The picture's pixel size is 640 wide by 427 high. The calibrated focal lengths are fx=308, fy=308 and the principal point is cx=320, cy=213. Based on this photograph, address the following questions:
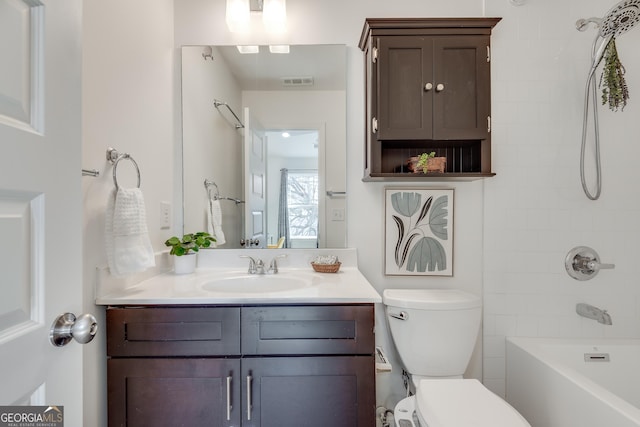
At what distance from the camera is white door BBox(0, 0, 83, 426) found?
0.50m

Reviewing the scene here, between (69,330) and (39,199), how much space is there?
26 centimetres

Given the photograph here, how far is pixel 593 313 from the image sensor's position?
1582mm

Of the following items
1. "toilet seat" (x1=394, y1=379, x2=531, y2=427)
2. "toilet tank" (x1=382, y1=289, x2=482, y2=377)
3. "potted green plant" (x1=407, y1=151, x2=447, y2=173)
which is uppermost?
"potted green plant" (x1=407, y1=151, x2=447, y2=173)

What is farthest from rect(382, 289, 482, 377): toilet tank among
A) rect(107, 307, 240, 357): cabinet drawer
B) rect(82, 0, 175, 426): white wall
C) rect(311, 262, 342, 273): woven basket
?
rect(82, 0, 175, 426): white wall

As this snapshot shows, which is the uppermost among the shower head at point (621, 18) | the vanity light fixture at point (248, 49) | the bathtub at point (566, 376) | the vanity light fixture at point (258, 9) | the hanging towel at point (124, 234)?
the vanity light fixture at point (258, 9)

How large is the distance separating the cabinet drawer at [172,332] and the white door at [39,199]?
0.44m

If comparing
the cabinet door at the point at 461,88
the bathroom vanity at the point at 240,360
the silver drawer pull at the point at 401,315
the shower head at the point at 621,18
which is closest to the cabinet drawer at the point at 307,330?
the bathroom vanity at the point at 240,360

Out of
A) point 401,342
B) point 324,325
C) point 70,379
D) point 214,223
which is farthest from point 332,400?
point 214,223

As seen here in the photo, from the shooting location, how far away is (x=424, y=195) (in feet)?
5.56

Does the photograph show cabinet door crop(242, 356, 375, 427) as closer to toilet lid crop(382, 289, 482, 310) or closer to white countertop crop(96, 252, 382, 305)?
white countertop crop(96, 252, 382, 305)

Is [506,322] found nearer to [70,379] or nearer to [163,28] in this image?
[70,379]

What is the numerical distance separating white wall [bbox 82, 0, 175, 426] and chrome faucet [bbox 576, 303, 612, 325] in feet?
7.27

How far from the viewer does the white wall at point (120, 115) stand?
3.48ft

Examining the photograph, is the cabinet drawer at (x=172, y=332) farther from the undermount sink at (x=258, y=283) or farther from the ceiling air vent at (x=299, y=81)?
the ceiling air vent at (x=299, y=81)
